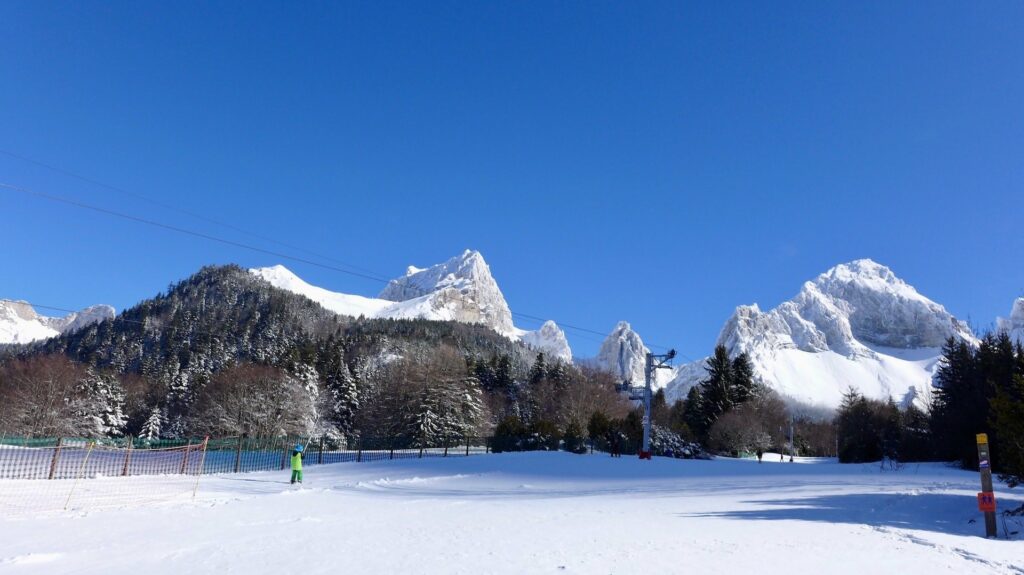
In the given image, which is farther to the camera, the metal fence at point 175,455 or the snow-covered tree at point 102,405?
the snow-covered tree at point 102,405

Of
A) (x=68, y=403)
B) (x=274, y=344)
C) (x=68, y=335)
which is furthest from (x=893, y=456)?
(x=68, y=335)

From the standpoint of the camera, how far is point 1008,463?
39.9ft

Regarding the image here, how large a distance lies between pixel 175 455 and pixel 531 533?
28.6 metres

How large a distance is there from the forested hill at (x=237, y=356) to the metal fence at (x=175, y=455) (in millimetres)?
18652

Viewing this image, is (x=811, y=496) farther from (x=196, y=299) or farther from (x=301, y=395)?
(x=196, y=299)

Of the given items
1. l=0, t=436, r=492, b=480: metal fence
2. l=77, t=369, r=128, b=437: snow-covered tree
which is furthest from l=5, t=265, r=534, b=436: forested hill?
l=0, t=436, r=492, b=480: metal fence

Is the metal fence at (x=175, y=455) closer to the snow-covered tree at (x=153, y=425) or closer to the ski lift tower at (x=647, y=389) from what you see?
the ski lift tower at (x=647, y=389)

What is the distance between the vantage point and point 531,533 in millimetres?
8938

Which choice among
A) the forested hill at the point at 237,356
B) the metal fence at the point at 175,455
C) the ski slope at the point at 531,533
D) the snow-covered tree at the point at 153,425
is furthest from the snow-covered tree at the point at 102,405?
the ski slope at the point at 531,533

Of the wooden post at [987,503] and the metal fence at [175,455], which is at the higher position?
the wooden post at [987,503]

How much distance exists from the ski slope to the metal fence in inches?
360

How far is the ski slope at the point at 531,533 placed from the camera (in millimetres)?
6750

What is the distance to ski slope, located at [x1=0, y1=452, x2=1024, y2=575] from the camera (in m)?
6.75

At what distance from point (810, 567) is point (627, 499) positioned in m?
8.68
